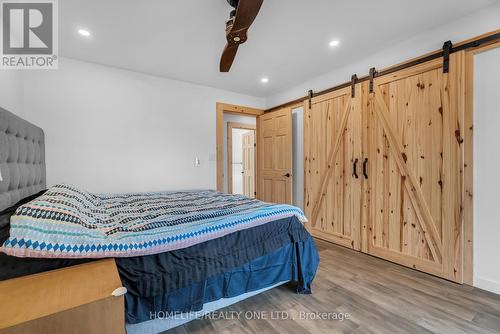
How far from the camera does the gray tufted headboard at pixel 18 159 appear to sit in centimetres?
151

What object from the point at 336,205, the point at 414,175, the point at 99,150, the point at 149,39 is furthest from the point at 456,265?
the point at 99,150

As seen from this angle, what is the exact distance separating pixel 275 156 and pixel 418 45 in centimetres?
243

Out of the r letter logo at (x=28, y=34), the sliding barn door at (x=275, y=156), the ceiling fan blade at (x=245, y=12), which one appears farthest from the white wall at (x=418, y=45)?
the r letter logo at (x=28, y=34)

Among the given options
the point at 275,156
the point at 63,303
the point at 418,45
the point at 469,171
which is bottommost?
the point at 63,303

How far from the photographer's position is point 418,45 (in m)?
2.35

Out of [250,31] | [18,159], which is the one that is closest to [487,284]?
[250,31]

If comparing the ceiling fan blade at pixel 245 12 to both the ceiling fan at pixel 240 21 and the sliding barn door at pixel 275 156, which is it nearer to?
the ceiling fan at pixel 240 21

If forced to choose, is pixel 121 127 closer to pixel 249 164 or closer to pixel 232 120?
pixel 232 120

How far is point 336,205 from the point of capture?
311 cm

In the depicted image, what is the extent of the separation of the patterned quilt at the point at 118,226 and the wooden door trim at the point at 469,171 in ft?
4.88

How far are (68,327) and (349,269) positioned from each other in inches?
93.3

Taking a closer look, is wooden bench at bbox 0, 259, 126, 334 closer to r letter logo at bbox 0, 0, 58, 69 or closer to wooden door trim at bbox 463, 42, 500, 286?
r letter logo at bbox 0, 0, 58, 69

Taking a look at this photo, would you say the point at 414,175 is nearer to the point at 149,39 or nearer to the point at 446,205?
the point at 446,205

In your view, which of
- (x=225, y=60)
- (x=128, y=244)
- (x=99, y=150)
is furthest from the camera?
(x=99, y=150)
